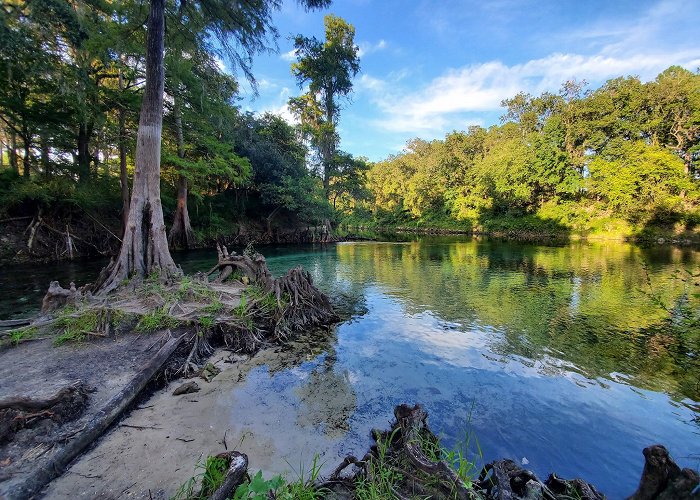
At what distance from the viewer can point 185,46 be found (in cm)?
1075

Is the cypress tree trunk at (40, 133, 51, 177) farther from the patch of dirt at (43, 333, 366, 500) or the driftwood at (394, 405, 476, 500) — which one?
the driftwood at (394, 405, 476, 500)

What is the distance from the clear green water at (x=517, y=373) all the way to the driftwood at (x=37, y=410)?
69.0 inches

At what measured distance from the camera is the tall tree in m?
31.7

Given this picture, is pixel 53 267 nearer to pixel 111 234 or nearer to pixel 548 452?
pixel 111 234

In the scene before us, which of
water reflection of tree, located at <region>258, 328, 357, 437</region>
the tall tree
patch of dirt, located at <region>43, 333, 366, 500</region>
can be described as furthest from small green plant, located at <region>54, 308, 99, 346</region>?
the tall tree

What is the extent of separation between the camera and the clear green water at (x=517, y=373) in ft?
13.0

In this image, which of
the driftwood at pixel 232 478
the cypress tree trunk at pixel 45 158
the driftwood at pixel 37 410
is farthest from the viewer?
the cypress tree trunk at pixel 45 158

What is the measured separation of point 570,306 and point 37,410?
11630 mm

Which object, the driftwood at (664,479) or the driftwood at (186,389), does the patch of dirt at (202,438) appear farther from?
the driftwood at (664,479)

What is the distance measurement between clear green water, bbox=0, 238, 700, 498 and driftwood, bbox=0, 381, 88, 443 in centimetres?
175

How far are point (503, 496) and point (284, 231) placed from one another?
28282mm

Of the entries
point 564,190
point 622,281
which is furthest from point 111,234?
point 564,190

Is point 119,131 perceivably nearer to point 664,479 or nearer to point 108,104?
point 108,104

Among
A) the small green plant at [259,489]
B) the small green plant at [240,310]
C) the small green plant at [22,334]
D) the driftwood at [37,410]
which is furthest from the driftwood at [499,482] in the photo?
the small green plant at [22,334]
